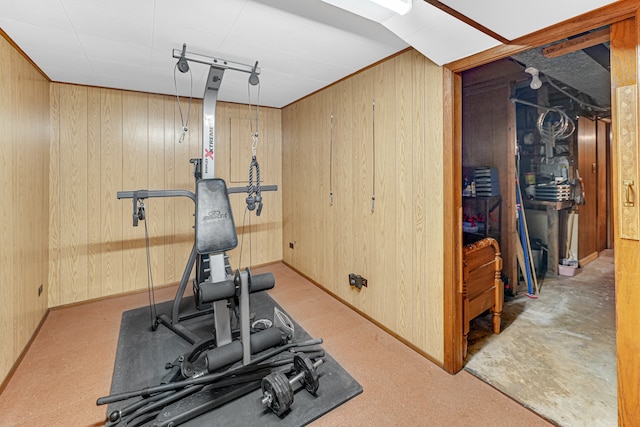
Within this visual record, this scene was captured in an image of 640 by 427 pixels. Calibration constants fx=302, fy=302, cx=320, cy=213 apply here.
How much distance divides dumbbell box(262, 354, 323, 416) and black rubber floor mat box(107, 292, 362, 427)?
0.16ft

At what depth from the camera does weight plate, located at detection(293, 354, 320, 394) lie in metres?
1.86

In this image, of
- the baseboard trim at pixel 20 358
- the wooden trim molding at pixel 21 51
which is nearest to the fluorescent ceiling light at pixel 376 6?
the wooden trim molding at pixel 21 51

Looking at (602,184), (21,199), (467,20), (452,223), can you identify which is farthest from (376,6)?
(602,184)

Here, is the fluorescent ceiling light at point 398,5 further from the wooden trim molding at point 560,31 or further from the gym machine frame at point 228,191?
the gym machine frame at point 228,191

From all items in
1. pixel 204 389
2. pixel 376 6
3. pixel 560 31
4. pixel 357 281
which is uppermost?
pixel 376 6

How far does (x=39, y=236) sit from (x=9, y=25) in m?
1.75

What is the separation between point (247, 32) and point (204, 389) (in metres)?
2.41

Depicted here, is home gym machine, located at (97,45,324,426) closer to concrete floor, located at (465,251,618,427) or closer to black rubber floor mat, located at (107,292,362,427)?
black rubber floor mat, located at (107,292,362,427)

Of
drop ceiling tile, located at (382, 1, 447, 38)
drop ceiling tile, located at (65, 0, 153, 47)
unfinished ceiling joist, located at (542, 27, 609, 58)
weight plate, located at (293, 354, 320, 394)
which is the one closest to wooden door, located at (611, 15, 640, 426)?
unfinished ceiling joist, located at (542, 27, 609, 58)

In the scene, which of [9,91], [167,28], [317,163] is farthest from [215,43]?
[317,163]

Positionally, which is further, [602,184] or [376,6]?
[602,184]

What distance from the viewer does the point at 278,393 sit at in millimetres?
1696

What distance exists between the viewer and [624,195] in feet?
4.46

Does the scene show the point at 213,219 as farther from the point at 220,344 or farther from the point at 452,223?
the point at 452,223
